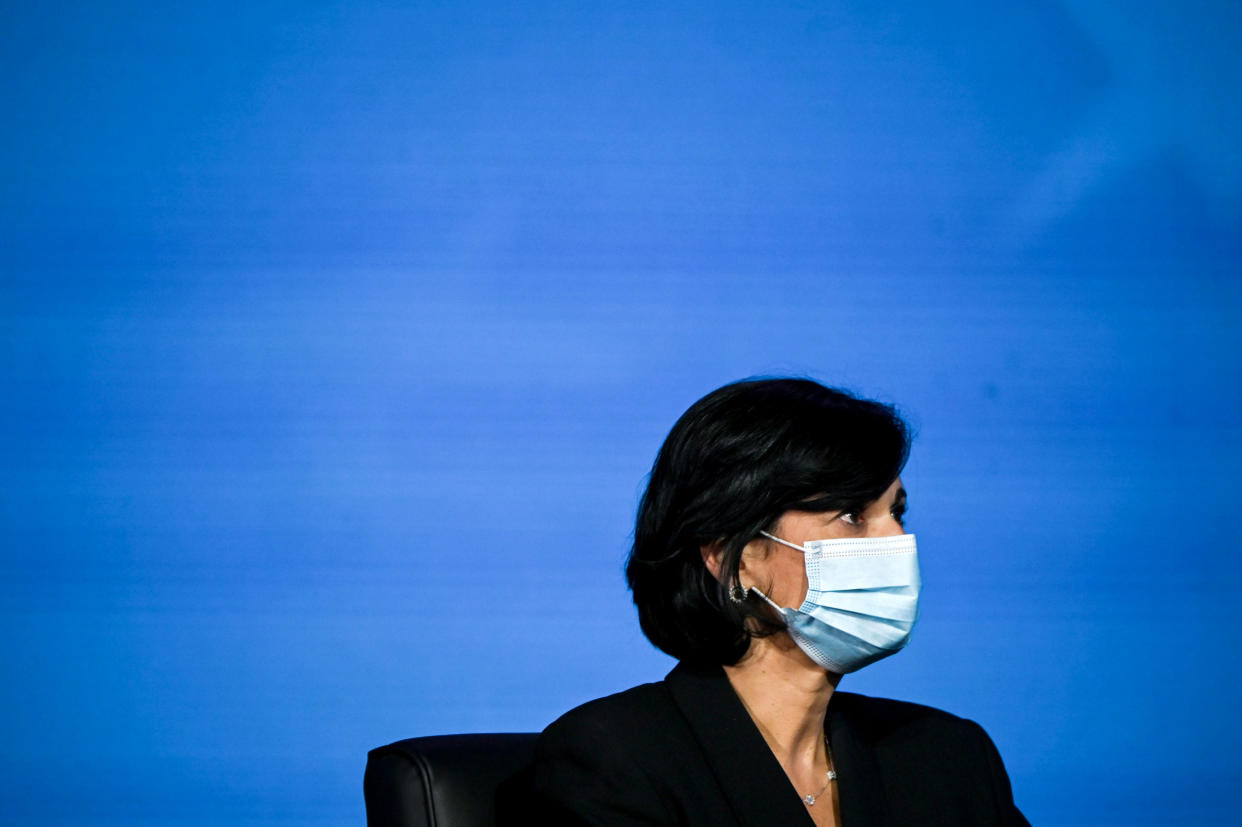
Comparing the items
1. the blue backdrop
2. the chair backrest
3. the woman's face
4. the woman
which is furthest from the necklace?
the blue backdrop

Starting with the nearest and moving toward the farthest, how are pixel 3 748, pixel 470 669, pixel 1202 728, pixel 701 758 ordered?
pixel 701 758
pixel 3 748
pixel 470 669
pixel 1202 728

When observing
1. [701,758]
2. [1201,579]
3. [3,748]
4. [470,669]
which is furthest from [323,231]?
[1201,579]

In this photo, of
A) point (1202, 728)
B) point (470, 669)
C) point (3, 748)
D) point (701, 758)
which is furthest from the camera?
point (1202, 728)

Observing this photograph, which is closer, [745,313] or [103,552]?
[103,552]

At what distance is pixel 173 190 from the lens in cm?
211

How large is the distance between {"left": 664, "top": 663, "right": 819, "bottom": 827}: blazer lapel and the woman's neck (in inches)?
1.5

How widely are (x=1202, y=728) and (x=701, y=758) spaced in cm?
132

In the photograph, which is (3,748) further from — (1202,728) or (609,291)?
(1202,728)

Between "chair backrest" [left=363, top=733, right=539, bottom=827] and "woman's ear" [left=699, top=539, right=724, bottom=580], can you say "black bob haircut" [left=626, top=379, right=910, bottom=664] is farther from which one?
"chair backrest" [left=363, top=733, right=539, bottom=827]

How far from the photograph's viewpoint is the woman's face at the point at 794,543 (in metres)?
1.54

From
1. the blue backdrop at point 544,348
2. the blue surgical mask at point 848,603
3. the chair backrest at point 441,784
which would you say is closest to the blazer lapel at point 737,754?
the blue surgical mask at point 848,603

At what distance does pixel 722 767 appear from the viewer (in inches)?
57.5

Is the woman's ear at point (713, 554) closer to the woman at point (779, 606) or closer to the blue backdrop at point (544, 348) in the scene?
the woman at point (779, 606)

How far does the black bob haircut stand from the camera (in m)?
1.53
